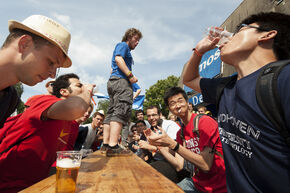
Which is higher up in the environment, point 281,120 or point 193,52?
point 193,52

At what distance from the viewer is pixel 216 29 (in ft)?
6.77

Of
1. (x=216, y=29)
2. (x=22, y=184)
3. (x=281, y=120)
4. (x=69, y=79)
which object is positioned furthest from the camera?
(x=69, y=79)

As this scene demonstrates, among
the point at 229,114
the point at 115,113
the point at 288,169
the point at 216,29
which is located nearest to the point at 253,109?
the point at 229,114

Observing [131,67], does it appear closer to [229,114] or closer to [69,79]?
[69,79]

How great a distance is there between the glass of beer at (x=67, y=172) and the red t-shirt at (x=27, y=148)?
0.83 metres

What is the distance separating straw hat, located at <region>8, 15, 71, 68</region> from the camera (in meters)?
1.66

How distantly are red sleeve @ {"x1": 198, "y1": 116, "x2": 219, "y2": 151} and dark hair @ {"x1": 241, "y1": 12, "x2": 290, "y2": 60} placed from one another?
118cm

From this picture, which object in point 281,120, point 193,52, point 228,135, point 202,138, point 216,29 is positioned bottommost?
point 202,138

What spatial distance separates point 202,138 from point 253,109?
122cm

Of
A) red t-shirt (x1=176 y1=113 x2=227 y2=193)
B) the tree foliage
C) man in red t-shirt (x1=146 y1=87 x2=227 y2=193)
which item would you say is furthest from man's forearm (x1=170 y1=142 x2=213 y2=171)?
the tree foliage

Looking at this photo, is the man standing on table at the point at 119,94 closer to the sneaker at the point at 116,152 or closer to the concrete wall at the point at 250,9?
the sneaker at the point at 116,152

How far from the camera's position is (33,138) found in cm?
192

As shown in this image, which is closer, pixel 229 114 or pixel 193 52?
pixel 229 114

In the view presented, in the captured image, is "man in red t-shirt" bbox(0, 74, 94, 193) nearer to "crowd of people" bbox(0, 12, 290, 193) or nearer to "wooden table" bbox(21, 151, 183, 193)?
"crowd of people" bbox(0, 12, 290, 193)
